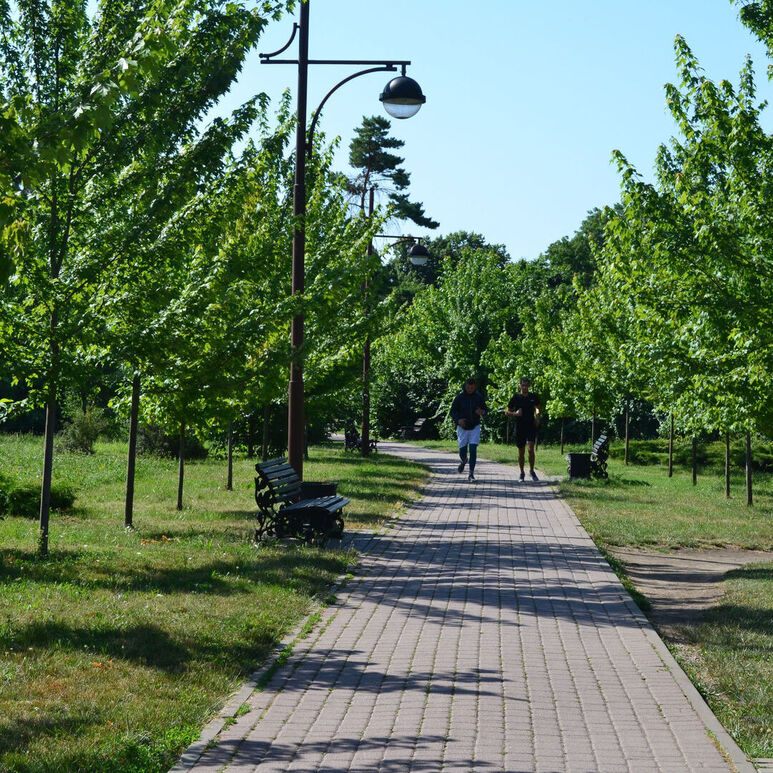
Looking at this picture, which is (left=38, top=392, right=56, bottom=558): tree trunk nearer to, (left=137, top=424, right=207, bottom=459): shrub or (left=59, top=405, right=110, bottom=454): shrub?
(left=137, top=424, right=207, bottom=459): shrub

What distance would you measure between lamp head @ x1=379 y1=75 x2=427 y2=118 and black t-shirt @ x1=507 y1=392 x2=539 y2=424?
798cm

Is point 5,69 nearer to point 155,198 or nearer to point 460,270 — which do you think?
point 155,198

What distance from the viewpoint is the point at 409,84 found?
12.9 m

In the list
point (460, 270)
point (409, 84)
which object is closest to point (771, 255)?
point (409, 84)

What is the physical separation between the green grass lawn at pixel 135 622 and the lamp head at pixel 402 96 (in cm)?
548

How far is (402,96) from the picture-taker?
13.0 meters

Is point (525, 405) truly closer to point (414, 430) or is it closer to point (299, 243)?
point (299, 243)

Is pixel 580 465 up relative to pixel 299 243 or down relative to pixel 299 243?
down

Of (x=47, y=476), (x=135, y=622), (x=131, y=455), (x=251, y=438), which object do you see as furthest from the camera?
(x=251, y=438)

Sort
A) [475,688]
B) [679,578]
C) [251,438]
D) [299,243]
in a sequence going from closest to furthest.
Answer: [475,688], [679,578], [299,243], [251,438]

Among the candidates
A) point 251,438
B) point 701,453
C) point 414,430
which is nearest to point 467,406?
point 251,438

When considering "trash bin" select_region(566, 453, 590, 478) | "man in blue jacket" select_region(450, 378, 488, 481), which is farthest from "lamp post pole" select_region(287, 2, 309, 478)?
"trash bin" select_region(566, 453, 590, 478)

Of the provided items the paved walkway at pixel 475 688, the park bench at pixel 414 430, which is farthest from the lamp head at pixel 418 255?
the park bench at pixel 414 430

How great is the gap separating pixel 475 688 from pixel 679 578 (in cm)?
514
